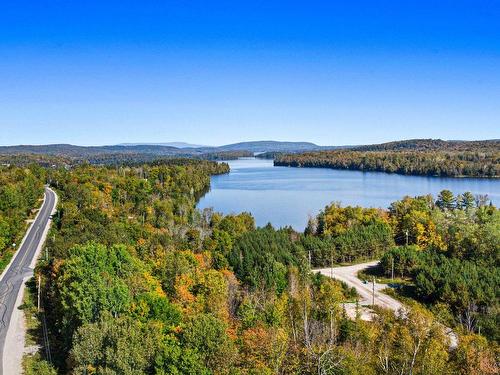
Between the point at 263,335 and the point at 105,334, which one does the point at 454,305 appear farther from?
the point at 105,334

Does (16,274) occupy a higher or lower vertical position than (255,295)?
higher

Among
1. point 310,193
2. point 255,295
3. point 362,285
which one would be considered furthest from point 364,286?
point 310,193

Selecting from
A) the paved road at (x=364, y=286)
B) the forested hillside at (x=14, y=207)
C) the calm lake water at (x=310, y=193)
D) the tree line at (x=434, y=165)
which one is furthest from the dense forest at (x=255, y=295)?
the tree line at (x=434, y=165)

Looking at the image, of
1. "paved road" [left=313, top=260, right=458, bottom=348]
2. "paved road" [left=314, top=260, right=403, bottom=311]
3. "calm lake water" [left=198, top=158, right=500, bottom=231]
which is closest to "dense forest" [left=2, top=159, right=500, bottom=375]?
"paved road" [left=313, top=260, right=458, bottom=348]

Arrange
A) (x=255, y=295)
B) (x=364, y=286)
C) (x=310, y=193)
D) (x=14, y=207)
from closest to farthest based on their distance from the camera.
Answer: (x=255, y=295)
(x=364, y=286)
(x=14, y=207)
(x=310, y=193)

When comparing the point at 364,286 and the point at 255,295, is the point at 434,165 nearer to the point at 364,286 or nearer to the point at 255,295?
the point at 364,286

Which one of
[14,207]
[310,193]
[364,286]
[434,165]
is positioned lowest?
[364,286]

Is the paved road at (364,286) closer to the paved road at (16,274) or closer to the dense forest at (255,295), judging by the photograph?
the dense forest at (255,295)
